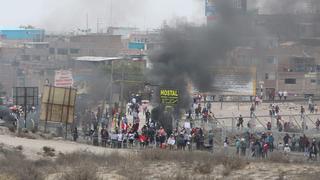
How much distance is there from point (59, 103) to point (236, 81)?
701 inches

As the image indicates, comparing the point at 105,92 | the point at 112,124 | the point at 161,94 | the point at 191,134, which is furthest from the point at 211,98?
the point at 191,134

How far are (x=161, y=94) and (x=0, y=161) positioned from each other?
36.0 ft

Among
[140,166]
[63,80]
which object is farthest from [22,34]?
[140,166]

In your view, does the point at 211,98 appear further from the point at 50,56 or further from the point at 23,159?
the point at 50,56

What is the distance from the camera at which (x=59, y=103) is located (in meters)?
33.7

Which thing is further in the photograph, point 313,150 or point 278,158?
point 313,150

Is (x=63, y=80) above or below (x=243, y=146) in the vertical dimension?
above

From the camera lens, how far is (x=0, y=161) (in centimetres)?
2402

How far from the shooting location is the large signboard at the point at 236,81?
41969 millimetres

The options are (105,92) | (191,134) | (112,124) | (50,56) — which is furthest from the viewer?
(50,56)

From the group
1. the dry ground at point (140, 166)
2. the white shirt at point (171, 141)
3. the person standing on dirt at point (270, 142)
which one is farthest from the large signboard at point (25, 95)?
the person standing on dirt at point (270, 142)

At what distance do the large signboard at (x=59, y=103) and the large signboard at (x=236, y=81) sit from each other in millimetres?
8961

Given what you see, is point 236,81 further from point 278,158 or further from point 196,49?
point 278,158

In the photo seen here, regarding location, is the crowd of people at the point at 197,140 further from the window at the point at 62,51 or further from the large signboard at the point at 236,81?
the window at the point at 62,51
